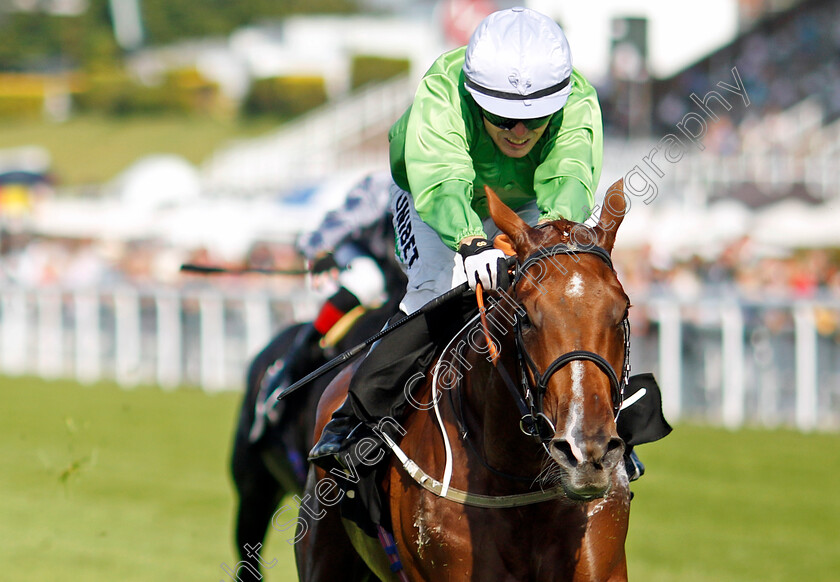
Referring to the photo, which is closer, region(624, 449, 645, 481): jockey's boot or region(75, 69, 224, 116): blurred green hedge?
region(624, 449, 645, 481): jockey's boot

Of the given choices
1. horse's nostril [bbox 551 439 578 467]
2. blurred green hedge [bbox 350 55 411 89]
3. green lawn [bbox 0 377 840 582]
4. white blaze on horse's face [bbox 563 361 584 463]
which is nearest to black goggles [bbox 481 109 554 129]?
white blaze on horse's face [bbox 563 361 584 463]

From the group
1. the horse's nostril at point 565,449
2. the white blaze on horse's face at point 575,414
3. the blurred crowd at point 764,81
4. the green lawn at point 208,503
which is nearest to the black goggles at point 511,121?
the white blaze on horse's face at point 575,414

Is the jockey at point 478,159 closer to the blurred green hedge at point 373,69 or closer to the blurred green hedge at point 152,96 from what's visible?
the blurred green hedge at point 373,69

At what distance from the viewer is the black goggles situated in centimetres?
365

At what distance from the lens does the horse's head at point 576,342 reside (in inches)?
111

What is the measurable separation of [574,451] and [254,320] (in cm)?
1099

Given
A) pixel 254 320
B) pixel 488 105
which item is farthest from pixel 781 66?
pixel 488 105

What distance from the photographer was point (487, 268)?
3.20 m

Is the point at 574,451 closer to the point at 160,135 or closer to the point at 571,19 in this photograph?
the point at 571,19

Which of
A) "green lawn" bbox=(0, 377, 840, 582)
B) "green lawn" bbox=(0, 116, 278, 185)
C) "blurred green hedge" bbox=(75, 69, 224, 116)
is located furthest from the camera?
"blurred green hedge" bbox=(75, 69, 224, 116)

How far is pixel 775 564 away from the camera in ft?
21.5

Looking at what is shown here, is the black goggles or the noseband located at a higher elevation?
the black goggles

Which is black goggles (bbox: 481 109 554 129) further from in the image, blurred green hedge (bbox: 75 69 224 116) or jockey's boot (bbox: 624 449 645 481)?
blurred green hedge (bbox: 75 69 224 116)

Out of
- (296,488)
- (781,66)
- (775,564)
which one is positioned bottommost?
(775,564)
